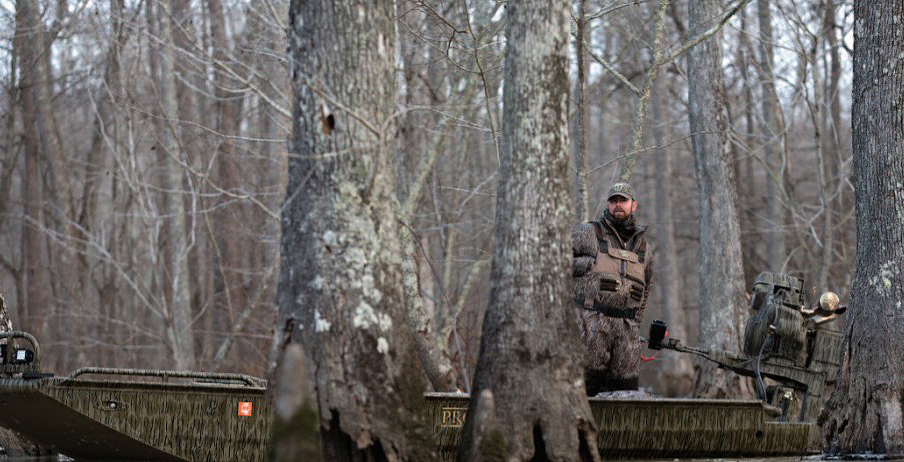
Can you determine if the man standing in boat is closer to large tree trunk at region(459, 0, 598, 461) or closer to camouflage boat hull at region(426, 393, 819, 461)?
camouflage boat hull at region(426, 393, 819, 461)

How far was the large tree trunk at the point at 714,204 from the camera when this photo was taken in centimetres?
1667

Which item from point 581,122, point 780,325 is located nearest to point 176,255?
point 581,122

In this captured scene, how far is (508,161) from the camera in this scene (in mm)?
7250

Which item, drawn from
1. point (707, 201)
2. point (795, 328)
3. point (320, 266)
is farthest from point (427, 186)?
point (320, 266)

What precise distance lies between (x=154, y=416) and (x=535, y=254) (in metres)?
3.25

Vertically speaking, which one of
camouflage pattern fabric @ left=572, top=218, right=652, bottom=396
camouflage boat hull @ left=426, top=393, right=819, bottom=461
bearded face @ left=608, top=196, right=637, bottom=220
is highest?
bearded face @ left=608, top=196, right=637, bottom=220

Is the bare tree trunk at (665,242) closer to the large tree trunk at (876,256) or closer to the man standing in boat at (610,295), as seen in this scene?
the large tree trunk at (876,256)

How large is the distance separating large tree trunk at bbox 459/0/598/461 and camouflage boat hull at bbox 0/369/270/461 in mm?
2085

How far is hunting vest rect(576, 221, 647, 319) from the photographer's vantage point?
9531 millimetres

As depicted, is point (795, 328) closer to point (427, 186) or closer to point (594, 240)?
point (594, 240)

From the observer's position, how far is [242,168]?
25.0 metres

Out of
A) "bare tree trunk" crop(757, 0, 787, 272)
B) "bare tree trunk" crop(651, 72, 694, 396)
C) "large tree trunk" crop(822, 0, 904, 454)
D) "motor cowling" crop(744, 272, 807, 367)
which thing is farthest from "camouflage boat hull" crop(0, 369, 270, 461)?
"bare tree trunk" crop(651, 72, 694, 396)

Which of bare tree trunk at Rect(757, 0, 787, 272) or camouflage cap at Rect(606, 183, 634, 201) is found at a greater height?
bare tree trunk at Rect(757, 0, 787, 272)

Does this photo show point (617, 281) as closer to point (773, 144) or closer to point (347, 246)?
point (347, 246)
